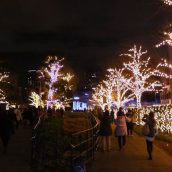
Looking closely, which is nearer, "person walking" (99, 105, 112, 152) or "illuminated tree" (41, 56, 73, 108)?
"person walking" (99, 105, 112, 152)

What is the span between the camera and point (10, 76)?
63750mm

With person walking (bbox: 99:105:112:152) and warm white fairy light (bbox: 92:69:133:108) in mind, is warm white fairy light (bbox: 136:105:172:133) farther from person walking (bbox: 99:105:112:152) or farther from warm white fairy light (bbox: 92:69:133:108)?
warm white fairy light (bbox: 92:69:133:108)

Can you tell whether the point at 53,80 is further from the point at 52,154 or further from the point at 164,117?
the point at 52,154

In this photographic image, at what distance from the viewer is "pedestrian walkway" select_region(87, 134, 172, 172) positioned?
14312mm

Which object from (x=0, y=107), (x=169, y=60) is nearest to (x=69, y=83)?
(x=169, y=60)

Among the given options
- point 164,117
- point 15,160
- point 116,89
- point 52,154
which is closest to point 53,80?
point 116,89

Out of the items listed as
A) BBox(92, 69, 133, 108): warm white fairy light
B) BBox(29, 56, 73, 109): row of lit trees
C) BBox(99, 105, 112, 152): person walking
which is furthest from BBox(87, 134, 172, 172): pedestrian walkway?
BBox(29, 56, 73, 109): row of lit trees

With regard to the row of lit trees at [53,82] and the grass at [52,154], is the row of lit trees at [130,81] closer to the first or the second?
the row of lit trees at [53,82]

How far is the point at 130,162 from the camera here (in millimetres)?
15922

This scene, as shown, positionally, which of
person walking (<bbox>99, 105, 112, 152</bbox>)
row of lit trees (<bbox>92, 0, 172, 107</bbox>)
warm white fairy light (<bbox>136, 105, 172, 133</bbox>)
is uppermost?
row of lit trees (<bbox>92, 0, 172, 107</bbox>)

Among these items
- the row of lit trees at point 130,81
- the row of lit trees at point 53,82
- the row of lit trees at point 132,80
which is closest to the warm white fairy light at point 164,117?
the row of lit trees at point 132,80

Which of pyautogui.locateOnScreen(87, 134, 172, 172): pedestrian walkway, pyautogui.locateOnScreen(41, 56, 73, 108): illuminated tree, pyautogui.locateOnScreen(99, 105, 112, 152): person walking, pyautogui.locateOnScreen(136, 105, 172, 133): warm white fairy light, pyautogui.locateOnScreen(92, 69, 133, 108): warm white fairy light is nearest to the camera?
pyautogui.locateOnScreen(87, 134, 172, 172): pedestrian walkway

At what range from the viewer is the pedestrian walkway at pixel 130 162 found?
14312 mm

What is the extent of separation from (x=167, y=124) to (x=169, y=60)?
112 ft
